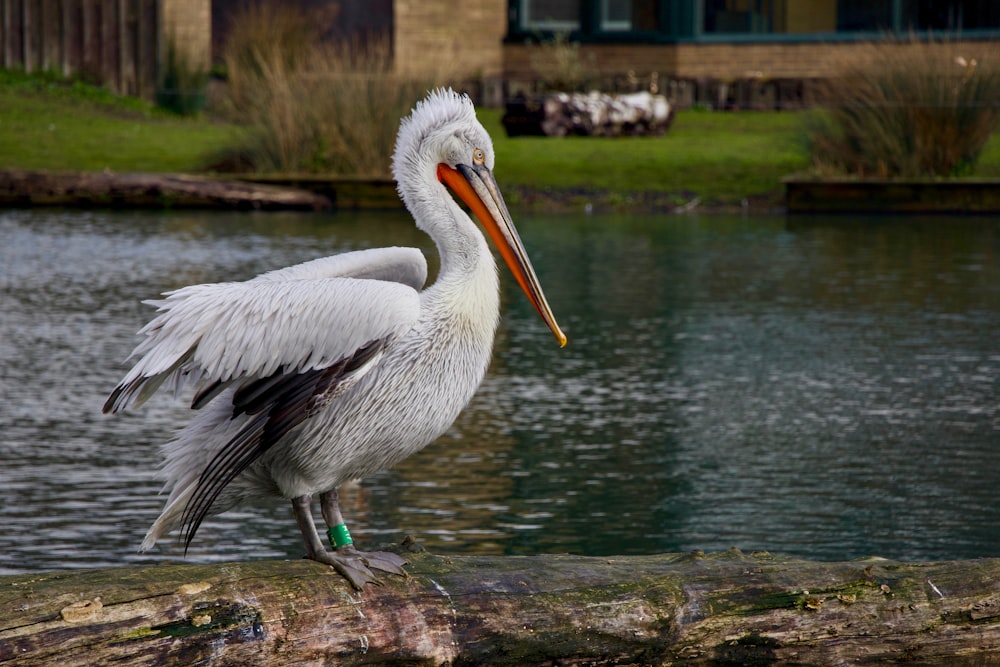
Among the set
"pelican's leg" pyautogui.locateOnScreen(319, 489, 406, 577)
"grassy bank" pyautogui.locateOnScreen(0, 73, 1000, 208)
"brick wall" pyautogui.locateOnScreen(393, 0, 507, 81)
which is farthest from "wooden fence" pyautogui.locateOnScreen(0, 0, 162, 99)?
"pelican's leg" pyautogui.locateOnScreen(319, 489, 406, 577)

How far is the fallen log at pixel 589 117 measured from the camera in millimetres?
21297

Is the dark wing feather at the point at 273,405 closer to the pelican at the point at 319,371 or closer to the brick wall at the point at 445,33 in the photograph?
the pelican at the point at 319,371

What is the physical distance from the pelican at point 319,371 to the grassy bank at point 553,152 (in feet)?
43.1

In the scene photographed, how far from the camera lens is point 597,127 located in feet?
70.3

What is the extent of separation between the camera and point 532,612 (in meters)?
3.69

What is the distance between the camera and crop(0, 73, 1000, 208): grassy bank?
1762cm

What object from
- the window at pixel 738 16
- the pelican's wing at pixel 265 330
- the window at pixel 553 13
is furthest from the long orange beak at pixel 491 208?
the window at pixel 553 13

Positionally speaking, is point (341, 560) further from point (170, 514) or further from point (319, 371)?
point (170, 514)

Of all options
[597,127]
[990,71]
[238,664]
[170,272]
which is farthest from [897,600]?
[597,127]

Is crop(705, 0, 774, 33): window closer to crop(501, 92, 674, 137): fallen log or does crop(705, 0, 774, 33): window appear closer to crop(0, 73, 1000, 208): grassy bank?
crop(0, 73, 1000, 208): grassy bank

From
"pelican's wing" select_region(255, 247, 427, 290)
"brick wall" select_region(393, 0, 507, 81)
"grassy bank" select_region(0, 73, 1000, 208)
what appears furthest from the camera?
"brick wall" select_region(393, 0, 507, 81)

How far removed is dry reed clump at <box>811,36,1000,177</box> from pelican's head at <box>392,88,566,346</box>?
12.8m

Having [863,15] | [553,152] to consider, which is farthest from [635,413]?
[863,15]

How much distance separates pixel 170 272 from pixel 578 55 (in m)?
15.9
